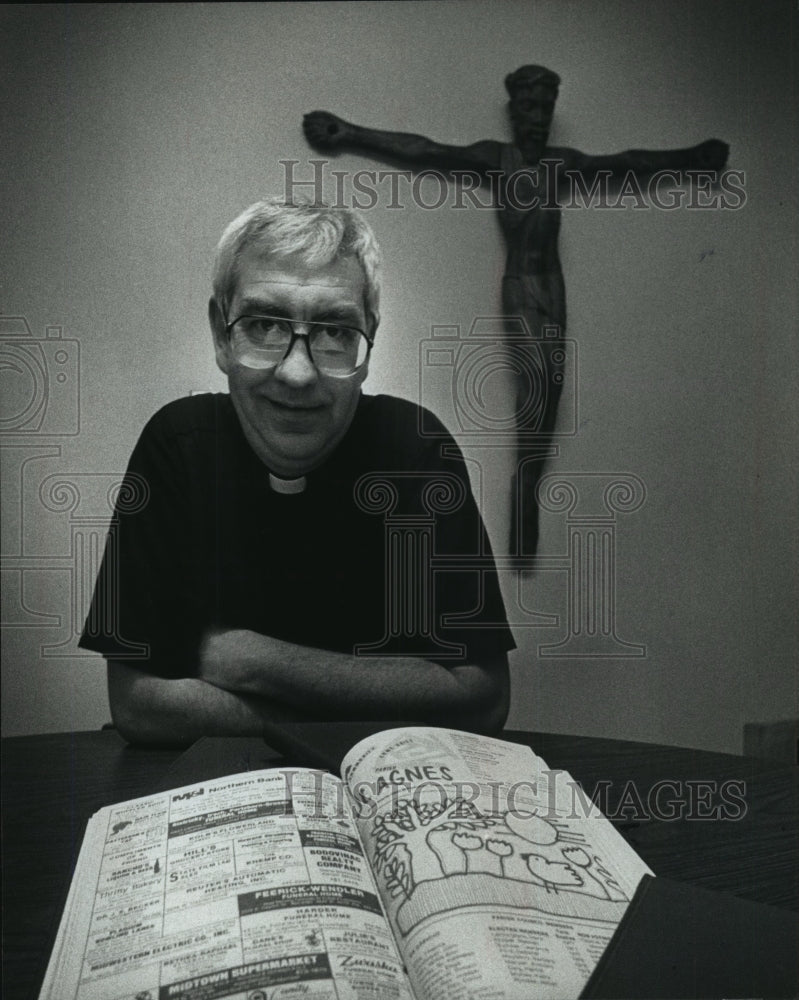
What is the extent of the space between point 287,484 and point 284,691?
0.20m

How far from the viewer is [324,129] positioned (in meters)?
0.93

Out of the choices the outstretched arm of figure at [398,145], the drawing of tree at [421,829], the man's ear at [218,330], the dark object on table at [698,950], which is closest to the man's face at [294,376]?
the man's ear at [218,330]

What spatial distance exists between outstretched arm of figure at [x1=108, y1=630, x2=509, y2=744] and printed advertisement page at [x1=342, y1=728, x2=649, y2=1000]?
0.05 m

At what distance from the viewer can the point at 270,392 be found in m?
0.96

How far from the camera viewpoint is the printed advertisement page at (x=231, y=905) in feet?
2.00

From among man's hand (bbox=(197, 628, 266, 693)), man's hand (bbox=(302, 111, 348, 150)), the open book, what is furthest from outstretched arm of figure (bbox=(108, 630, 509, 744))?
man's hand (bbox=(302, 111, 348, 150))

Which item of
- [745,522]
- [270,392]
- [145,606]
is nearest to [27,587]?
[145,606]

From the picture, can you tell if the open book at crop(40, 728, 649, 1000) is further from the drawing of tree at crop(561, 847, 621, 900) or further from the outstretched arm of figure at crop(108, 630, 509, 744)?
the outstretched arm of figure at crop(108, 630, 509, 744)

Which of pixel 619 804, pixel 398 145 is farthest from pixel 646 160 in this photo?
pixel 619 804

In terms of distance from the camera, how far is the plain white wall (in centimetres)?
92

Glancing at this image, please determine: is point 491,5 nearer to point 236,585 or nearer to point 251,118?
point 251,118

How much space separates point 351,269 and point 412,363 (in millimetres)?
107

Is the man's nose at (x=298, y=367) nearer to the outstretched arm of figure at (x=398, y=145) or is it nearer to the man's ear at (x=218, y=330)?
the man's ear at (x=218, y=330)

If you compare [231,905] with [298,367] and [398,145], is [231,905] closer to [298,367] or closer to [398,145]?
[298,367]
